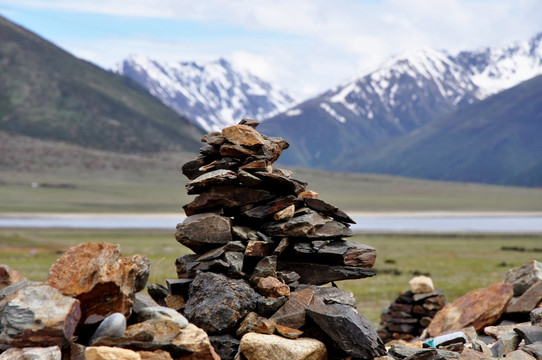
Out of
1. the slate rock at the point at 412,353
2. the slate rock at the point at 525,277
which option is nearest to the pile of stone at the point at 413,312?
the slate rock at the point at 525,277

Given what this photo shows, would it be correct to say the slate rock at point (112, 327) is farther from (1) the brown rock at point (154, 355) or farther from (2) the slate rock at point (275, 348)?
(2) the slate rock at point (275, 348)

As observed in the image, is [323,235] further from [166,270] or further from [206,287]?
[166,270]

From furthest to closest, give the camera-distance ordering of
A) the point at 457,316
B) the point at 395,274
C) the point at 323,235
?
the point at 395,274
the point at 457,316
the point at 323,235

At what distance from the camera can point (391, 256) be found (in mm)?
62219

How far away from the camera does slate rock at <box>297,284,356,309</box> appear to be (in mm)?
13828

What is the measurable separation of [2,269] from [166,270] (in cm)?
2699

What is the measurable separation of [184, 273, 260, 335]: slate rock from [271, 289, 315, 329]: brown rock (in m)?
0.57

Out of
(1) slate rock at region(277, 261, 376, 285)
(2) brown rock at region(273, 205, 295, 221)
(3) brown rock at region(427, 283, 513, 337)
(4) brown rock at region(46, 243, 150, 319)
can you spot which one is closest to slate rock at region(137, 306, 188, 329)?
(4) brown rock at region(46, 243, 150, 319)

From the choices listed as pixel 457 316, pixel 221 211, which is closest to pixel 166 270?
pixel 457 316

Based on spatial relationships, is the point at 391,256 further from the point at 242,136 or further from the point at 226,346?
the point at 226,346

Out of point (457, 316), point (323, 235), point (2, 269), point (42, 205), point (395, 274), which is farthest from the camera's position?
point (42, 205)

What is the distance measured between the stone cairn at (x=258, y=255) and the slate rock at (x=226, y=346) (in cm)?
2

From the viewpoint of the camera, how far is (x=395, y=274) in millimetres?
45875

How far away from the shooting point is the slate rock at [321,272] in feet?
48.1
